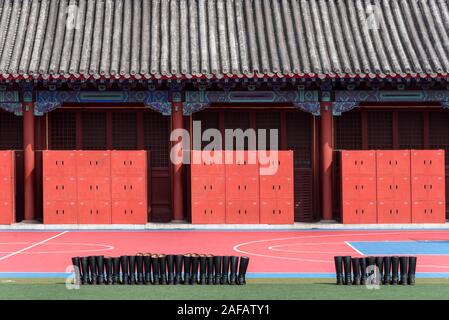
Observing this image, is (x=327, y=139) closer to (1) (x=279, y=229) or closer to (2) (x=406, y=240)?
(1) (x=279, y=229)

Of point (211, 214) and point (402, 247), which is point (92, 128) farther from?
point (402, 247)

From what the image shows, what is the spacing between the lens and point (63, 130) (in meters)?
24.5

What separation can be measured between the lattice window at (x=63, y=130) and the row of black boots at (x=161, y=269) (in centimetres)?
1254

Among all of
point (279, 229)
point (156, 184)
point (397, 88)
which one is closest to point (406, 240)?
point (279, 229)

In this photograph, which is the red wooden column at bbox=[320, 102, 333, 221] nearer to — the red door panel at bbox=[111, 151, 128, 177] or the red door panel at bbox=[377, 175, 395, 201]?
the red door panel at bbox=[377, 175, 395, 201]

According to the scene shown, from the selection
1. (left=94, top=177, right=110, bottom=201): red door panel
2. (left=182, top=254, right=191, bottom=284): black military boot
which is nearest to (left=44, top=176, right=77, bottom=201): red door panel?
(left=94, top=177, right=110, bottom=201): red door panel

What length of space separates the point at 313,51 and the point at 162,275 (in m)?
12.8

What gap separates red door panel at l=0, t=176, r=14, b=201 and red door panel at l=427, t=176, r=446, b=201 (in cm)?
1160

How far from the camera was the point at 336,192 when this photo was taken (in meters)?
24.3

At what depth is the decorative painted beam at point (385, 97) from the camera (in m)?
24.0

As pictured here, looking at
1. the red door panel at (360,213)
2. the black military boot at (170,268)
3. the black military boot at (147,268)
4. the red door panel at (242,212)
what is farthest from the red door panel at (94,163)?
the black military boot at (170,268)

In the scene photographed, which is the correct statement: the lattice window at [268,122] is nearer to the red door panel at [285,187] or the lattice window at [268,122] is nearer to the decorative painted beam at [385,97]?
the red door panel at [285,187]

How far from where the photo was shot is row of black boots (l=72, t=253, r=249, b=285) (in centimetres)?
1230

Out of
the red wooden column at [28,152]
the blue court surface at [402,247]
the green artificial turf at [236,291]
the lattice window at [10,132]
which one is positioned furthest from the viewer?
the lattice window at [10,132]
